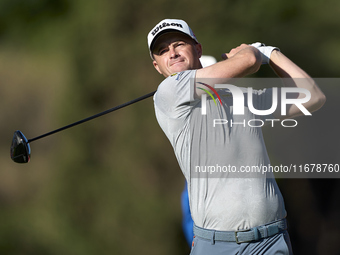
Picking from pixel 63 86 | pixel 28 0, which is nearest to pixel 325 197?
pixel 63 86

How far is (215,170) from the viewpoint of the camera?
151 cm

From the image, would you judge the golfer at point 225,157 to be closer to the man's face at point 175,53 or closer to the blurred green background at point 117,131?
the man's face at point 175,53

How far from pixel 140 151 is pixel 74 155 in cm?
43

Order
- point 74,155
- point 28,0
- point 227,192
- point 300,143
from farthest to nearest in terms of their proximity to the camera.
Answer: point 28,0 → point 74,155 → point 300,143 → point 227,192

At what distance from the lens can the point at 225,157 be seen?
1.52 metres

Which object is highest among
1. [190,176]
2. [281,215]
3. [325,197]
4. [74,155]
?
[74,155]

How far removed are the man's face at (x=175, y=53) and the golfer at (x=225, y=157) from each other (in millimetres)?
180

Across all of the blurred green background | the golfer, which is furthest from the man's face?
the blurred green background

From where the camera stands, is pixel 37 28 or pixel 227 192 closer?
Answer: pixel 227 192

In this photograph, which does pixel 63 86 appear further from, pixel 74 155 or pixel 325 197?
pixel 325 197

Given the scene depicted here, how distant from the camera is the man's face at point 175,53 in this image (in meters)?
1.76

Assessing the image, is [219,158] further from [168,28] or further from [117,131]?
[117,131]

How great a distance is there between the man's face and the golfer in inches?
7.1

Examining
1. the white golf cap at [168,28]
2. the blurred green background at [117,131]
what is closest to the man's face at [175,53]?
the white golf cap at [168,28]
